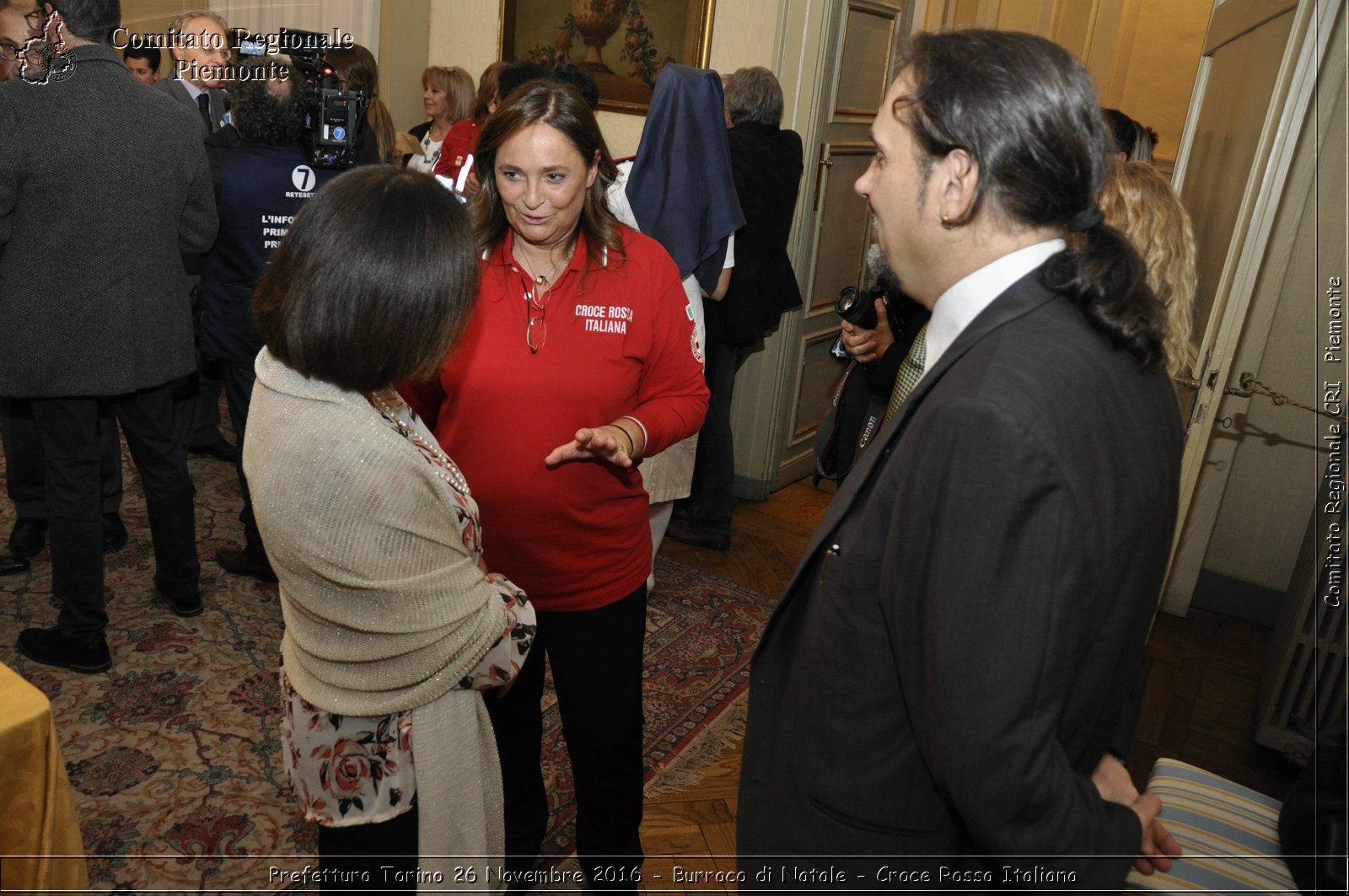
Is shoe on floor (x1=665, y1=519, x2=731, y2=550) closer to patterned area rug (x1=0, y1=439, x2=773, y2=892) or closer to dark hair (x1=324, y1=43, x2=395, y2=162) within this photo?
patterned area rug (x1=0, y1=439, x2=773, y2=892)

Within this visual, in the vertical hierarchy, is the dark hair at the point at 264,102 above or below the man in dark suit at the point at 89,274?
above

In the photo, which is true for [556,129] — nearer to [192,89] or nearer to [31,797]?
[31,797]

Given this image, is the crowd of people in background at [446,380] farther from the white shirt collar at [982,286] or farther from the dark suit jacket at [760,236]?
the dark suit jacket at [760,236]

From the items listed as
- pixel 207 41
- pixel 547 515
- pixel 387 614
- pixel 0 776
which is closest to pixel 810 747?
pixel 387 614

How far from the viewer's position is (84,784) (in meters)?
2.32

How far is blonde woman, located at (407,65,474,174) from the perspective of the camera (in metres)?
4.87

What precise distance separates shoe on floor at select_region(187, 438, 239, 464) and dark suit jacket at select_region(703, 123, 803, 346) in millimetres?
2339

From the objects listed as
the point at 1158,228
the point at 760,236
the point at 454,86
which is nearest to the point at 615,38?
the point at 454,86

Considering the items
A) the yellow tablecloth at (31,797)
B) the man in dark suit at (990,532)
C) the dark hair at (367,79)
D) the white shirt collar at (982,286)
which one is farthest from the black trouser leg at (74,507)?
the white shirt collar at (982,286)

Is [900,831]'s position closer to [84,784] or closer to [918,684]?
[918,684]

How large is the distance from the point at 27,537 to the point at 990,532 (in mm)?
3633

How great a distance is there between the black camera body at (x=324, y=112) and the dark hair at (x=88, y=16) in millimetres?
436

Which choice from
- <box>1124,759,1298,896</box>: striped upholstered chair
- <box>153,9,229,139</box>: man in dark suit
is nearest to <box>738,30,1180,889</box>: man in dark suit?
<box>1124,759,1298,896</box>: striped upholstered chair

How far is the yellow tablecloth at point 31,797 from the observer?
133 cm
